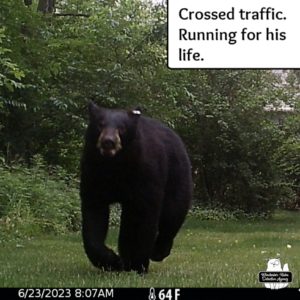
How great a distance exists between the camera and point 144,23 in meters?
3.62

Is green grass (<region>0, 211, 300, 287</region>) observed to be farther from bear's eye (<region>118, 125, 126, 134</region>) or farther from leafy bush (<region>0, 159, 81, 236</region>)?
bear's eye (<region>118, 125, 126, 134</region>)

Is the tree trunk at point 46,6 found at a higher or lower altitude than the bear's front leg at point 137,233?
higher

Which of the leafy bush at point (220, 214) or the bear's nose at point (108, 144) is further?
the leafy bush at point (220, 214)

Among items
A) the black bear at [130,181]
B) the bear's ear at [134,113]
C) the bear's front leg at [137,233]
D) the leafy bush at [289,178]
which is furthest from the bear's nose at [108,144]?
the leafy bush at [289,178]

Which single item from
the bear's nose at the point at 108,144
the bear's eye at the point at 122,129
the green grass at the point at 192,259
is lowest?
the green grass at the point at 192,259

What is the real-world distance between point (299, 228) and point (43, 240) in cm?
126

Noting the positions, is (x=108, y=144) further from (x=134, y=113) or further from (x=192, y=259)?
(x=192, y=259)

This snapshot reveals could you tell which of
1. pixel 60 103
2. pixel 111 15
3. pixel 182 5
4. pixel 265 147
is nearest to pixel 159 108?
pixel 60 103

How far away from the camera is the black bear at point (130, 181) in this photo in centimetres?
251

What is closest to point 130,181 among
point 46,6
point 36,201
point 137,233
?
point 137,233

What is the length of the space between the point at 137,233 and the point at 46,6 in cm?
218

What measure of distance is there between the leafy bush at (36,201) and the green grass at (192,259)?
0.52ft

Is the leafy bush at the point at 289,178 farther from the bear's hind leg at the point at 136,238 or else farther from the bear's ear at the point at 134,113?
the bear's ear at the point at 134,113

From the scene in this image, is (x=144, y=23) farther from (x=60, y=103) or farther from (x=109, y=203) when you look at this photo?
(x=109, y=203)
